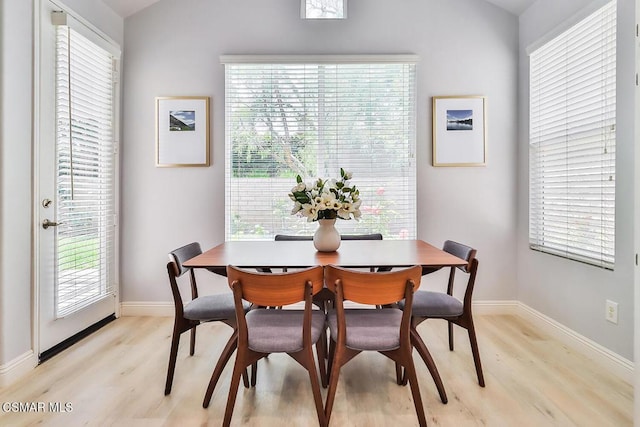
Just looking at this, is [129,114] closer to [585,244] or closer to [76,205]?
[76,205]

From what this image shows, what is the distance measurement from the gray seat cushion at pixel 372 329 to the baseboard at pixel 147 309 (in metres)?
1.94

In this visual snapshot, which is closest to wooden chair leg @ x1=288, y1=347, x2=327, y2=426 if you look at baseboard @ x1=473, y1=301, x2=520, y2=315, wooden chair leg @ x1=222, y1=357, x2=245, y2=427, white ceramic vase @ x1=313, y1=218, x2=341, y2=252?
wooden chair leg @ x1=222, y1=357, x2=245, y2=427

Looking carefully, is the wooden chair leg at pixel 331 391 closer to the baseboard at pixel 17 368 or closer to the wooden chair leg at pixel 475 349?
the wooden chair leg at pixel 475 349

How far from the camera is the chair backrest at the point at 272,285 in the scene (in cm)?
149

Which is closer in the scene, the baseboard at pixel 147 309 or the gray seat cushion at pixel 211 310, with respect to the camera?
the gray seat cushion at pixel 211 310

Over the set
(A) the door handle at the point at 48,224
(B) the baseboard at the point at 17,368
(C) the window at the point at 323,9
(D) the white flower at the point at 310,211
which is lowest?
(B) the baseboard at the point at 17,368

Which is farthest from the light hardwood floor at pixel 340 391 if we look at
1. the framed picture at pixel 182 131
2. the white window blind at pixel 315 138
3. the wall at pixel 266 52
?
the framed picture at pixel 182 131

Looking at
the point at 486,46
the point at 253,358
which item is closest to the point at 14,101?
the point at 253,358

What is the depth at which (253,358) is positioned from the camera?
161 cm

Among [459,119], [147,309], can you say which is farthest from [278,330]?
[459,119]

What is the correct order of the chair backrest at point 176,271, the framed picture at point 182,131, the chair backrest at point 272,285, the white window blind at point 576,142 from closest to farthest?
the chair backrest at point 272,285, the chair backrest at point 176,271, the white window blind at point 576,142, the framed picture at point 182,131

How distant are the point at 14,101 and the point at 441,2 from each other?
333 centimetres

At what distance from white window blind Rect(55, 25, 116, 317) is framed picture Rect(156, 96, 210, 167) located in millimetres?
386

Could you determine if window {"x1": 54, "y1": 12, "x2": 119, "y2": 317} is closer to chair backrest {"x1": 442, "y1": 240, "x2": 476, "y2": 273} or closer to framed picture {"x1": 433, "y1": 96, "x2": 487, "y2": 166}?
chair backrest {"x1": 442, "y1": 240, "x2": 476, "y2": 273}
